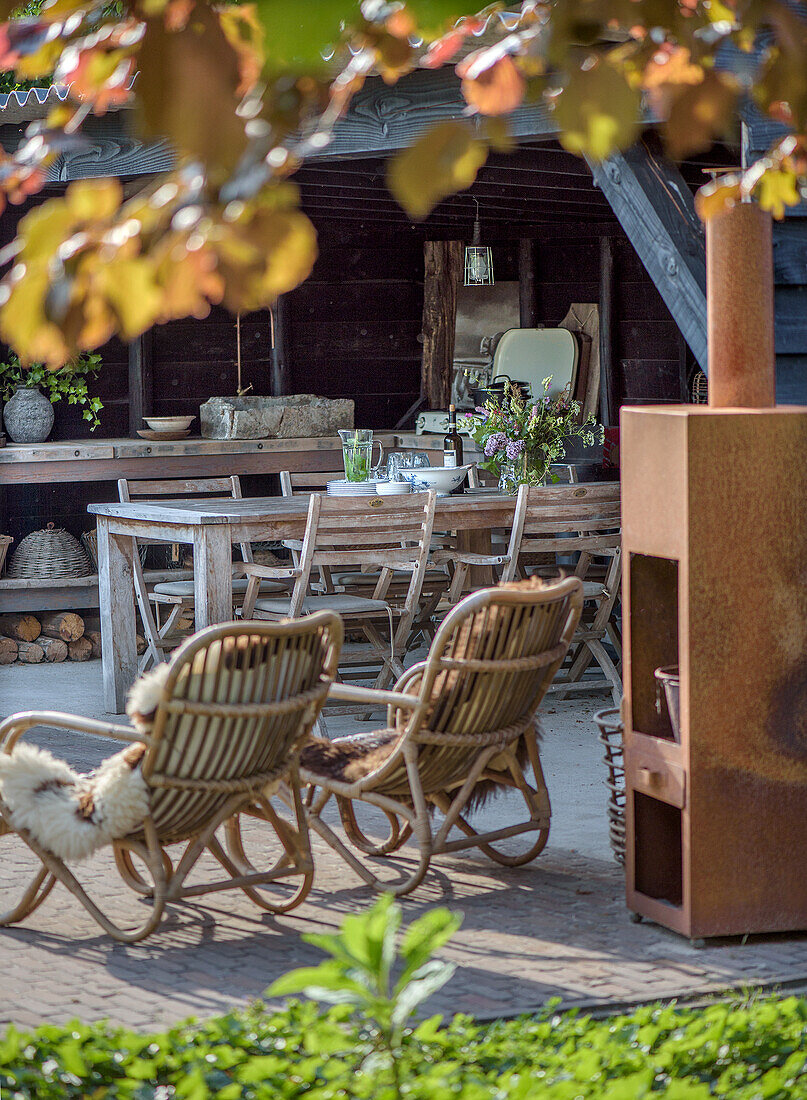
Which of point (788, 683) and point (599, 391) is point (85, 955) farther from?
point (599, 391)

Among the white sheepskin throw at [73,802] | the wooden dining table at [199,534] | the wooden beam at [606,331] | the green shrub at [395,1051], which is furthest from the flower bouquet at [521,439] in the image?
the green shrub at [395,1051]

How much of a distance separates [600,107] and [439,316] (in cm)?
892

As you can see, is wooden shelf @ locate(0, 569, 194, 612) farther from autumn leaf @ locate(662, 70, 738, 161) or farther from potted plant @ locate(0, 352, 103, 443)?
autumn leaf @ locate(662, 70, 738, 161)

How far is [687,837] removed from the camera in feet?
11.4

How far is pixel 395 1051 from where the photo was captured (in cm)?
253

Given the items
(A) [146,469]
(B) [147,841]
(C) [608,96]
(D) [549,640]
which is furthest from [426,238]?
(C) [608,96]

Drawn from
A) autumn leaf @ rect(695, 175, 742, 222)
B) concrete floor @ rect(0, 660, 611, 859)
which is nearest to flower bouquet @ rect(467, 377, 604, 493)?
concrete floor @ rect(0, 660, 611, 859)

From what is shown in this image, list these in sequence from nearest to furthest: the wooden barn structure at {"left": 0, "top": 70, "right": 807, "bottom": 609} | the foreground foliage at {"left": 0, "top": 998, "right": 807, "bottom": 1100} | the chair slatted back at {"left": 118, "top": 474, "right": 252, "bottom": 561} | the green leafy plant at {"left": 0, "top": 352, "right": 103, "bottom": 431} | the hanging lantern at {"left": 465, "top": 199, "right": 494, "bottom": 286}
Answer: the foreground foliage at {"left": 0, "top": 998, "right": 807, "bottom": 1100} → the chair slatted back at {"left": 118, "top": 474, "right": 252, "bottom": 561} → the wooden barn structure at {"left": 0, "top": 70, "right": 807, "bottom": 609} → the hanging lantern at {"left": 465, "top": 199, "right": 494, "bottom": 286} → the green leafy plant at {"left": 0, "top": 352, "right": 103, "bottom": 431}

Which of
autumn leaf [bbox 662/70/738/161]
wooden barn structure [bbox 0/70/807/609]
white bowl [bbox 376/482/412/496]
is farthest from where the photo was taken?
wooden barn structure [bbox 0/70/807/609]

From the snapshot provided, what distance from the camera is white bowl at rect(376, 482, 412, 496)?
6721mm

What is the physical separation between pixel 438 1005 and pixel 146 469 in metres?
5.60

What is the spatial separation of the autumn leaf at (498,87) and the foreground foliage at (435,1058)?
1.51 metres

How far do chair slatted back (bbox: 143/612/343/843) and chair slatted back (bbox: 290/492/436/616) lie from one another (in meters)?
2.17

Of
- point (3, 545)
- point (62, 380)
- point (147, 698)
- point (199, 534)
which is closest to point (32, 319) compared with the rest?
point (147, 698)
